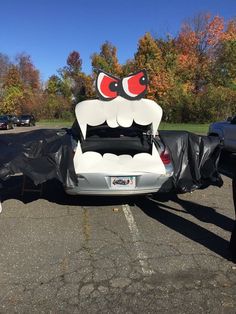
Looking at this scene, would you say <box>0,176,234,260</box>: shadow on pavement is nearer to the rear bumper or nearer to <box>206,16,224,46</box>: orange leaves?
the rear bumper

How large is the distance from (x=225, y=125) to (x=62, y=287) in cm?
1089

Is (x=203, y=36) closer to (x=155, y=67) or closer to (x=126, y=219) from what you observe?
(x=155, y=67)

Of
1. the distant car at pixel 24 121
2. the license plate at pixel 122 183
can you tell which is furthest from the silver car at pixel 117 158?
the distant car at pixel 24 121

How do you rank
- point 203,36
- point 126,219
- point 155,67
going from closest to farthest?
point 126,219 < point 155,67 < point 203,36

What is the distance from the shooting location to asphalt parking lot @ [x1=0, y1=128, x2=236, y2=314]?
3.65 meters

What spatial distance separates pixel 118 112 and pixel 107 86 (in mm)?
434

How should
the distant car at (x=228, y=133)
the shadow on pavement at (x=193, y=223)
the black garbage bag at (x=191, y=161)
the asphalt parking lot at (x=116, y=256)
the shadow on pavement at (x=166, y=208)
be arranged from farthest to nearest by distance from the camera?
the distant car at (x=228, y=133) → the black garbage bag at (x=191, y=161) → the shadow on pavement at (x=166, y=208) → the shadow on pavement at (x=193, y=223) → the asphalt parking lot at (x=116, y=256)

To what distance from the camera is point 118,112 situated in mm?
6457

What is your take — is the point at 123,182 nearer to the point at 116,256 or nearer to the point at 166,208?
the point at 166,208

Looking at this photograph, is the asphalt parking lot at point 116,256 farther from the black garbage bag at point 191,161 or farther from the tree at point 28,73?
the tree at point 28,73

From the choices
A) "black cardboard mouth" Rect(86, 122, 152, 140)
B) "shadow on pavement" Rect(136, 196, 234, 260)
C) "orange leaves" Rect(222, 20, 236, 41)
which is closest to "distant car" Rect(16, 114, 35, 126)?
"orange leaves" Rect(222, 20, 236, 41)

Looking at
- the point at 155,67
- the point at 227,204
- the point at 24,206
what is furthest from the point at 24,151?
the point at 155,67

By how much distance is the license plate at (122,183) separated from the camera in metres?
6.27

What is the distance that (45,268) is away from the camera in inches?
171
